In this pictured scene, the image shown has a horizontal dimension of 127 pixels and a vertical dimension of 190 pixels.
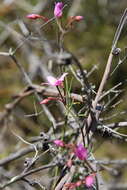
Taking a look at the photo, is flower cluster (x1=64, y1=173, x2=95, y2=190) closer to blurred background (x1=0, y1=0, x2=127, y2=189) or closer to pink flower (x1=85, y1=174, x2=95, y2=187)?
pink flower (x1=85, y1=174, x2=95, y2=187)

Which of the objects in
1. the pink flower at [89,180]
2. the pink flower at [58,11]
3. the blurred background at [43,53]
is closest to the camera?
the pink flower at [89,180]

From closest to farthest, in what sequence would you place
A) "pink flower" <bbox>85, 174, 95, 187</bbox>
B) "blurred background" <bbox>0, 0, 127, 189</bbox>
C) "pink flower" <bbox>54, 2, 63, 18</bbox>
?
"pink flower" <bbox>85, 174, 95, 187</bbox> < "pink flower" <bbox>54, 2, 63, 18</bbox> < "blurred background" <bbox>0, 0, 127, 189</bbox>

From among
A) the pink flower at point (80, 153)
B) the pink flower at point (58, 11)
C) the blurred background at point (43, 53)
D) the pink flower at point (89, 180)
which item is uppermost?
the blurred background at point (43, 53)

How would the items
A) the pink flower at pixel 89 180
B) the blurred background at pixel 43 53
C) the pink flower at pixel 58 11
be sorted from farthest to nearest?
the blurred background at pixel 43 53 → the pink flower at pixel 58 11 → the pink flower at pixel 89 180

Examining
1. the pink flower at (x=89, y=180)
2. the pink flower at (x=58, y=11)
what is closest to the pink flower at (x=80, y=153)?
the pink flower at (x=89, y=180)

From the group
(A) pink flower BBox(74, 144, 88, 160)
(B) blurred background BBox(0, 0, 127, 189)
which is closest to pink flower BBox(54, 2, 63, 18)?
(A) pink flower BBox(74, 144, 88, 160)

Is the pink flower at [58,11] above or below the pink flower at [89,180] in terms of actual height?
above

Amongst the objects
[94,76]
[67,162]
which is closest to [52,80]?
[67,162]

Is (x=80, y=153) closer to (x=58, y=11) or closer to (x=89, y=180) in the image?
(x=89, y=180)

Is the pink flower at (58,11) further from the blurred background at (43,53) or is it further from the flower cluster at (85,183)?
the blurred background at (43,53)

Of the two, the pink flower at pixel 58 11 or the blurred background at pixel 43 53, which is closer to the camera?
the pink flower at pixel 58 11

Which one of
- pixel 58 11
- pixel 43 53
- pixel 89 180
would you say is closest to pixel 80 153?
pixel 89 180
